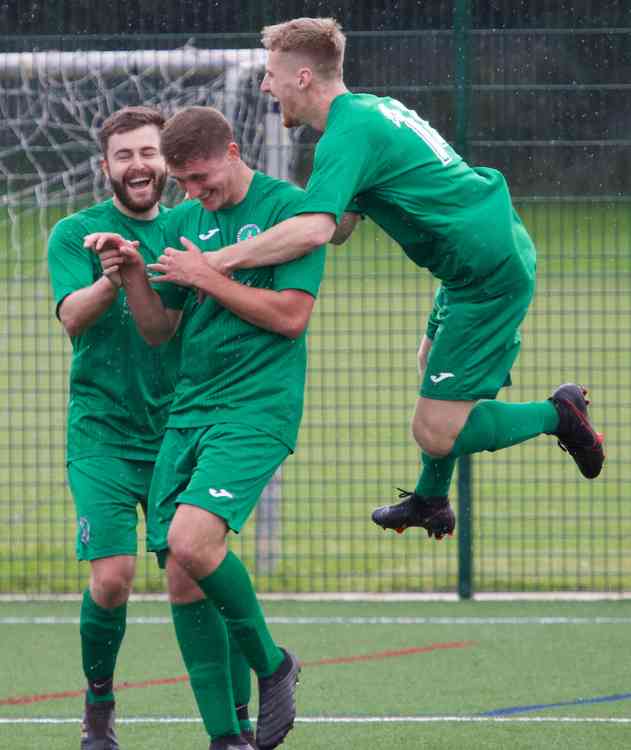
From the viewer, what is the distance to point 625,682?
6871mm

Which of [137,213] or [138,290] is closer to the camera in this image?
[138,290]

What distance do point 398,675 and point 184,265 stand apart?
2769 millimetres

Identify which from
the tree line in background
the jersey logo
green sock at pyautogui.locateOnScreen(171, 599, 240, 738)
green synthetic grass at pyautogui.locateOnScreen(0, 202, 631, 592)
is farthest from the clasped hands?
green synthetic grass at pyautogui.locateOnScreen(0, 202, 631, 592)

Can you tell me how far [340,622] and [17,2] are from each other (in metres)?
3.67

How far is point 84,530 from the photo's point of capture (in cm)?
562

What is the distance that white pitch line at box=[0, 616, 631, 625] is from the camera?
8.13m

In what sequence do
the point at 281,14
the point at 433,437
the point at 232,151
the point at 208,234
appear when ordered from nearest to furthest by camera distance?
the point at 232,151 → the point at 208,234 → the point at 433,437 → the point at 281,14

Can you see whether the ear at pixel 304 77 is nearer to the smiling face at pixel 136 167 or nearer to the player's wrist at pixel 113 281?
the smiling face at pixel 136 167

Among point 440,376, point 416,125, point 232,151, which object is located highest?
point 416,125

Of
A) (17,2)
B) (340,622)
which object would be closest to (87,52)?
(17,2)

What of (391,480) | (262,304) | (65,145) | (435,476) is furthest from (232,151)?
(65,145)

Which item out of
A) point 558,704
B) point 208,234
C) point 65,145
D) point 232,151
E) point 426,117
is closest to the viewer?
point 232,151

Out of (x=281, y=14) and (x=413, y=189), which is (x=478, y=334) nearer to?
(x=413, y=189)

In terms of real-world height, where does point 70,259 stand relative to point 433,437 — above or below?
above
